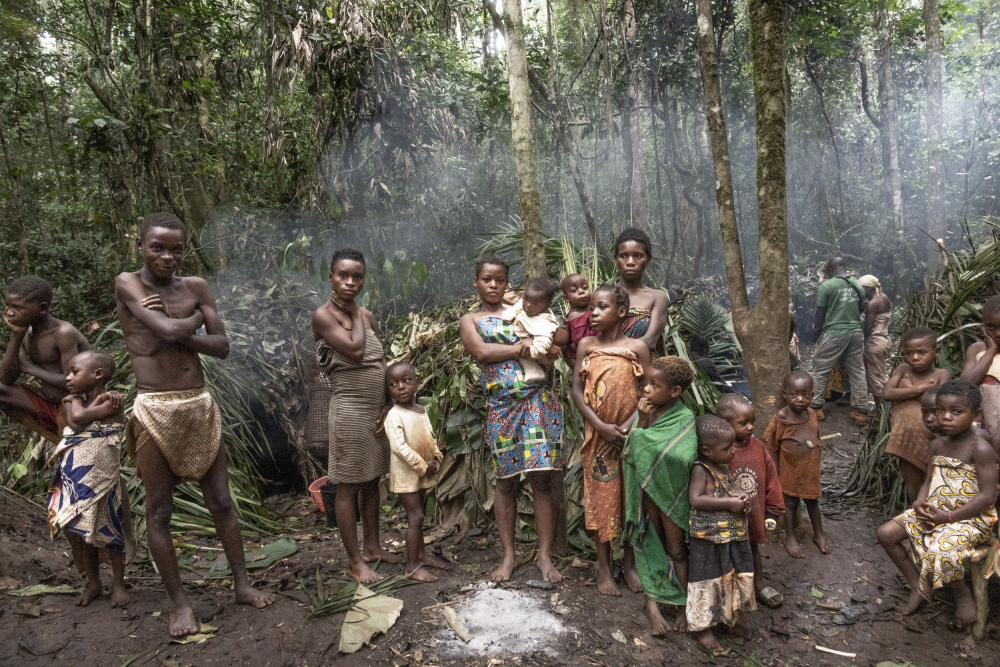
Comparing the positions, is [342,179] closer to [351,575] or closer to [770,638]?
[351,575]

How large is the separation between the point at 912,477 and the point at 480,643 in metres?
2.54

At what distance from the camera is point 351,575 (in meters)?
3.46

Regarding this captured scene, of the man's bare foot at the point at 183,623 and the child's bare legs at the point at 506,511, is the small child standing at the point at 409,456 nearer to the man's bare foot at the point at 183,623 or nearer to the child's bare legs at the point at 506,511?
the child's bare legs at the point at 506,511

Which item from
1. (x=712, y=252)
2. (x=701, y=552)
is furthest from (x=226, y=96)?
(x=712, y=252)

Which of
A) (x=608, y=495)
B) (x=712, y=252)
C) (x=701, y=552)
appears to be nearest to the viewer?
(x=701, y=552)

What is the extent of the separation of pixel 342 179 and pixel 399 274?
2.25 meters

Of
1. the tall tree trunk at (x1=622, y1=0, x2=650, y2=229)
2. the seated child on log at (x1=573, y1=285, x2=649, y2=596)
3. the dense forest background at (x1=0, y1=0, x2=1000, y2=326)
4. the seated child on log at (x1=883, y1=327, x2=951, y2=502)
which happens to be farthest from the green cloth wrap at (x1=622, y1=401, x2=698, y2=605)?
the tall tree trunk at (x1=622, y1=0, x2=650, y2=229)

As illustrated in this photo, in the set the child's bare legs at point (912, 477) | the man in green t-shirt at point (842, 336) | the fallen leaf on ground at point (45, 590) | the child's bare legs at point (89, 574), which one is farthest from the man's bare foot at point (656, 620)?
the man in green t-shirt at point (842, 336)

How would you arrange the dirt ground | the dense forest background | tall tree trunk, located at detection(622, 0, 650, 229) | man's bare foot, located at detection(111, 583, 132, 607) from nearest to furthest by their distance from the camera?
the dirt ground
man's bare foot, located at detection(111, 583, 132, 607)
the dense forest background
tall tree trunk, located at detection(622, 0, 650, 229)

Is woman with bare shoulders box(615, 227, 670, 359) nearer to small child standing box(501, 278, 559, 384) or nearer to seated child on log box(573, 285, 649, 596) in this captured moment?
seated child on log box(573, 285, 649, 596)

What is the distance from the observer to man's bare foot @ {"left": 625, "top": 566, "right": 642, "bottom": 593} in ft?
10.7

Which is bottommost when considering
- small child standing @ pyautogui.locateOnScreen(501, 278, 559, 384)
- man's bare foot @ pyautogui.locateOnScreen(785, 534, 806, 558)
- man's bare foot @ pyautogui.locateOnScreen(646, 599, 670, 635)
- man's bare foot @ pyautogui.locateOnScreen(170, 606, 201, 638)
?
man's bare foot @ pyautogui.locateOnScreen(785, 534, 806, 558)

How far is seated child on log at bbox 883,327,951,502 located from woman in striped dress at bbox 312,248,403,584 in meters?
2.83

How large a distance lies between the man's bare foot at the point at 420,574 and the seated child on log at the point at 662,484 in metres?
1.08
